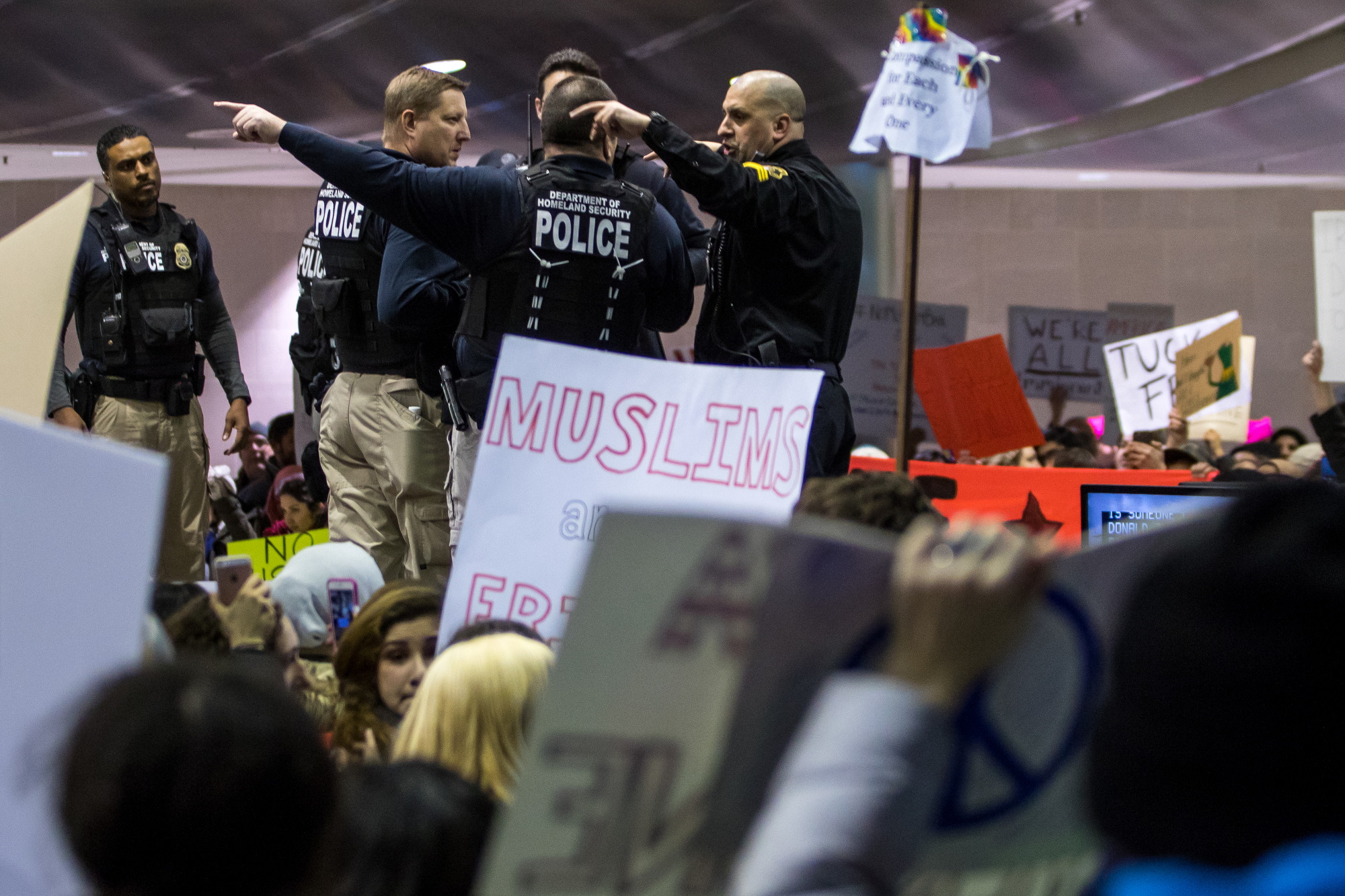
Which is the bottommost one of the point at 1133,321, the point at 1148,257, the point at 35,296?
the point at 35,296

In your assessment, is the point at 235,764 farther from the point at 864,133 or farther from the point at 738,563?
the point at 864,133

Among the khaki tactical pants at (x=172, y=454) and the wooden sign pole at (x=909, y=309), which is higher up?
the wooden sign pole at (x=909, y=309)

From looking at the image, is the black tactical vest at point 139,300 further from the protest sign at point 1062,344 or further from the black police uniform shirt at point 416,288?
the protest sign at point 1062,344

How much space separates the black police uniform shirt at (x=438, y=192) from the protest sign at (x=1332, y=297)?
10.1 feet

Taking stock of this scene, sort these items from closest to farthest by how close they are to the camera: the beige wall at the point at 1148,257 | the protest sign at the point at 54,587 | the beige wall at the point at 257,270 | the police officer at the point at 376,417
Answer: the protest sign at the point at 54,587 < the police officer at the point at 376,417 < the beige wall at the point at 257,270 < the beige wall at the point at 1148,257

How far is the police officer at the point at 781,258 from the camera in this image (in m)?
3.83

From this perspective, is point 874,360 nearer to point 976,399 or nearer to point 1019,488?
point 976,399

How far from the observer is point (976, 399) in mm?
7012

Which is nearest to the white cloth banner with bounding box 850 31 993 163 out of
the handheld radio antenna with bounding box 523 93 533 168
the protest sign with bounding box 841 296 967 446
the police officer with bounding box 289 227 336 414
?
the handheld radio antenna with bounding box 523 93 533 168

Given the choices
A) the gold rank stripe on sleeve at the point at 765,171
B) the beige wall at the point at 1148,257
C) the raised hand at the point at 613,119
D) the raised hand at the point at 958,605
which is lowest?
the raised hand at the point at 958,605

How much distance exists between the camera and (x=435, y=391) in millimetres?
4477

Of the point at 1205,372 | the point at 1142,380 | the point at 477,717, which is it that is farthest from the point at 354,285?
the point at 1142,380

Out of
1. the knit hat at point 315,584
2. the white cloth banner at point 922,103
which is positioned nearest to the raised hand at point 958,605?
the knit hat at point 315,584

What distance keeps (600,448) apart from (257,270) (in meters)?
12.9
